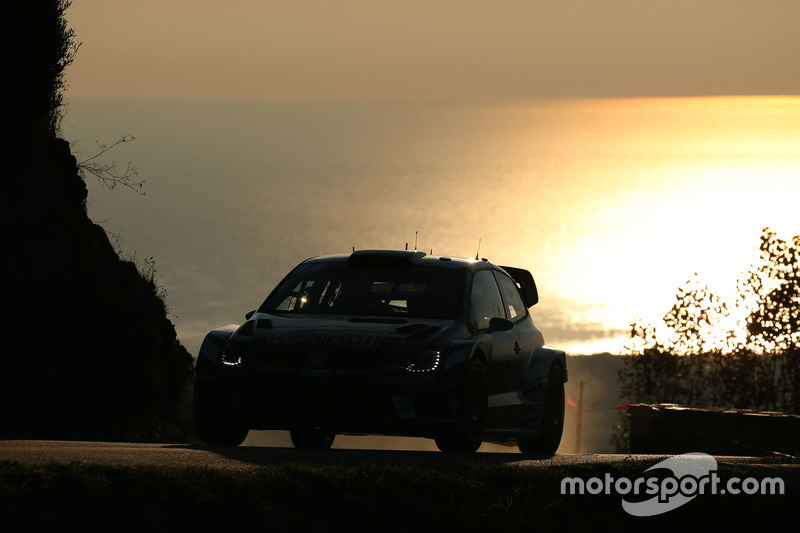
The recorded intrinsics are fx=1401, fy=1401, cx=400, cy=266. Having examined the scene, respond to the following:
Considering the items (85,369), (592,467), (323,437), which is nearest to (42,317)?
(85,369)

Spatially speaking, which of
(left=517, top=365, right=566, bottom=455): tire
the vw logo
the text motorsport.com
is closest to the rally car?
the vw logo

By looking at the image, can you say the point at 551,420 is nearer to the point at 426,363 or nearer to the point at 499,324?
the point at 499,324

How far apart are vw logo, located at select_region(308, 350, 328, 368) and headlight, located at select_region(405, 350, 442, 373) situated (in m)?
0.67

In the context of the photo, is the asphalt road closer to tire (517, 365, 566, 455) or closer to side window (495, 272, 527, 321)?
tire (517, 365, 566, 455)

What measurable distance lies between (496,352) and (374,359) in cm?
172

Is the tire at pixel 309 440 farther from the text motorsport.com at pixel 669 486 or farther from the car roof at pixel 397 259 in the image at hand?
the text motorsport.com at pixel 669 486

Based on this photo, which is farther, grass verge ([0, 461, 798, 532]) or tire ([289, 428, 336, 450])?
tire ([289, 428, 336, 450])

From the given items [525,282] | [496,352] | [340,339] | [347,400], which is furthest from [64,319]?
[347,400]

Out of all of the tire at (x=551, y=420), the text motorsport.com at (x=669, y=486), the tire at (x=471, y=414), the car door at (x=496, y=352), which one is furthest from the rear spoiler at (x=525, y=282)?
the text motorsport.com at (x=669, y=486)

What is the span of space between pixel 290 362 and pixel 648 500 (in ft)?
11.0

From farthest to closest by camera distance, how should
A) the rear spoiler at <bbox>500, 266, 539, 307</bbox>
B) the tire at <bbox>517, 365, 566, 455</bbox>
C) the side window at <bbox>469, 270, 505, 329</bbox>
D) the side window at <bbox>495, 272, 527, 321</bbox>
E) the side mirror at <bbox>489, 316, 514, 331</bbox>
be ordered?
the rear spoiler at <bbox>500, 266, 539, 307</bbox> → the side window at <bbox>495, 272, 527, 321</bbox> → the tire at <bbox>517, 365, 566, 455</bbox> → the side window at <bbox>469, 270, 505, 329</bbox> → the side mirror at <bbox>489, 316, 514, 331</bbox>

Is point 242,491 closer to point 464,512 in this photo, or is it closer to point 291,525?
point 291,525

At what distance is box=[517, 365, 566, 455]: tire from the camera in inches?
544

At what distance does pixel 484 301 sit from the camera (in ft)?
43.1
